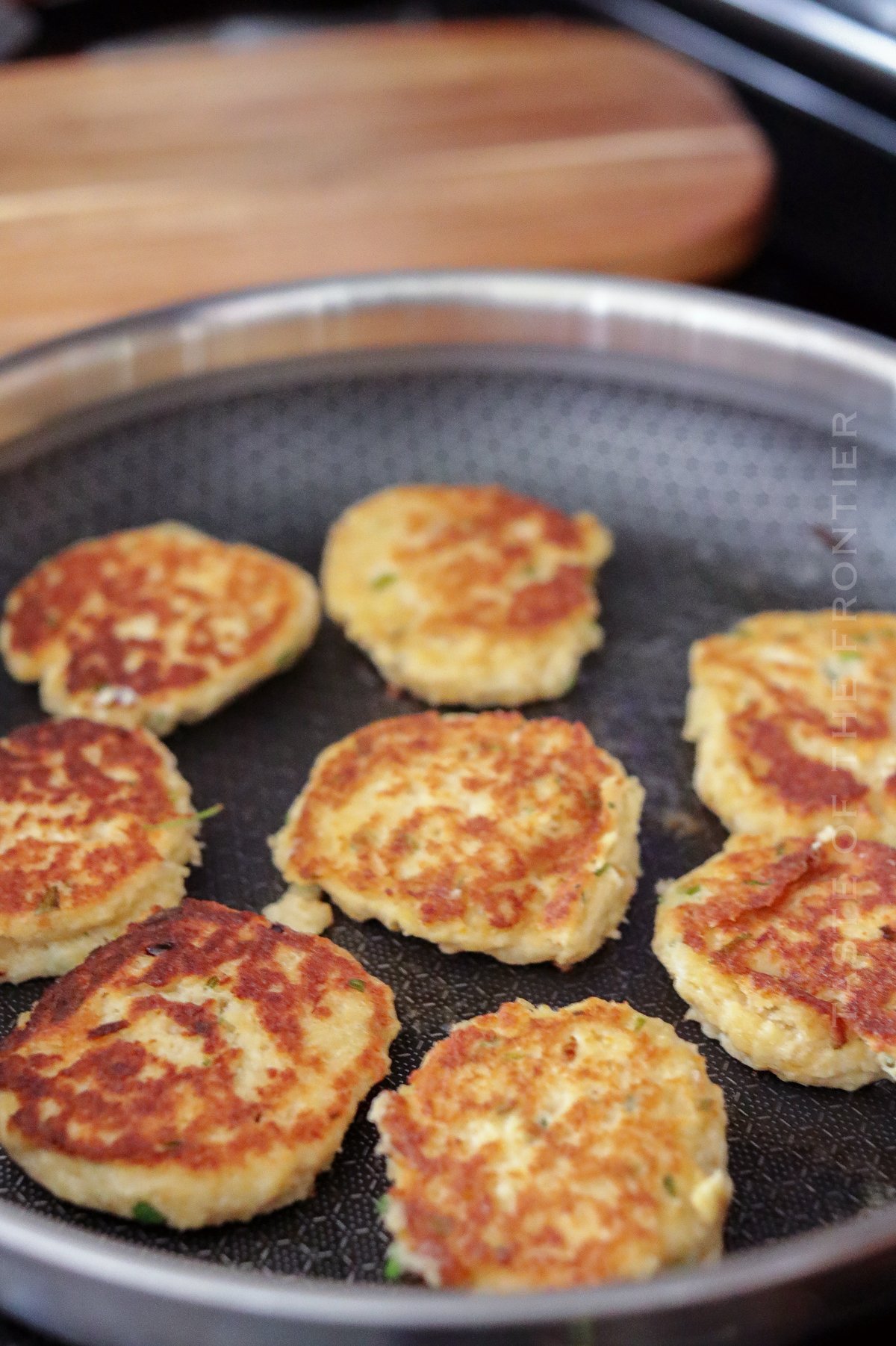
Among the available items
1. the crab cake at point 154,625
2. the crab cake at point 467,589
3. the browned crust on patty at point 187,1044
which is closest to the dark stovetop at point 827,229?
the crab cake at point 467,589

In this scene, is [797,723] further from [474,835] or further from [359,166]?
[359,166]

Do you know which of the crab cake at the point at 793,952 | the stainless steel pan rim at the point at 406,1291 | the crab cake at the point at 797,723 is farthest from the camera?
the crab cake at the point at 797,723

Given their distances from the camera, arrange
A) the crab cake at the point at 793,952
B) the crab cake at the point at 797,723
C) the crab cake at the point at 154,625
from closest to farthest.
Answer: the crab cake at the point at 793,952
the crab cake at the point at 797,723
the crab cake at the point at 154,625

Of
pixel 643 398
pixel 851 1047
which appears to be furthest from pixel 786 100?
pixel 851 1047

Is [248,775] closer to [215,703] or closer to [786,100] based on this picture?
[215,703]

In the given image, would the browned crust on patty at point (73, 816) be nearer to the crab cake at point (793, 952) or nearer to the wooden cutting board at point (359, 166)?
the crab cake at point (793, 952)
